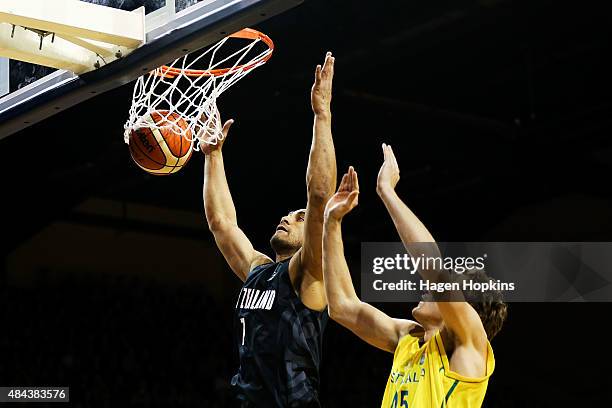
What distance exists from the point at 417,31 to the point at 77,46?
4602 mm

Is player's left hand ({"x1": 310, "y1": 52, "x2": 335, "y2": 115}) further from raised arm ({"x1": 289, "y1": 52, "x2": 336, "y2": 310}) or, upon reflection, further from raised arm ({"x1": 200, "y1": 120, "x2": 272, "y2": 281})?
raised arm ({"x1": 200, "y1": 120, "x2": 272, "y2": 281})

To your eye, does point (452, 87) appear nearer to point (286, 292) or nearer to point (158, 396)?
point (158, 396)

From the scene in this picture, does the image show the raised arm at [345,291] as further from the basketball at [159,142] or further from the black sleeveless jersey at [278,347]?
the basketball at [159,142]

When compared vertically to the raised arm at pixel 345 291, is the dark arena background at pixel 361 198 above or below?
above

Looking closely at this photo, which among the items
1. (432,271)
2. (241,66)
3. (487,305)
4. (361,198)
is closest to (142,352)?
(361,198)

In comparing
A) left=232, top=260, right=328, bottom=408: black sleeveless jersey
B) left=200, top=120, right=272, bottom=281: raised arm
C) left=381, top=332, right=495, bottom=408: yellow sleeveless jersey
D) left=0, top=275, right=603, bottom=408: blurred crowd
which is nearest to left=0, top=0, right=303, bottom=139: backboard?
left=200, top=120, right=272, bottom=281: raised arm

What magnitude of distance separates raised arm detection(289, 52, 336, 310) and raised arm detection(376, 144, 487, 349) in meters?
0.44

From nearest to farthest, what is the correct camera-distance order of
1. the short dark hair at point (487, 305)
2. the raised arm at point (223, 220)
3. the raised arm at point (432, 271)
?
the raised arm at point (432, 271)
the short dark hair at point (487, 305)
the raised arm at point (223, 220)

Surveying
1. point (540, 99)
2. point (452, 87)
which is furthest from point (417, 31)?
point (540, 99)

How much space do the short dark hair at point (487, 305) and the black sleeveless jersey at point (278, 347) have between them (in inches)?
25.6

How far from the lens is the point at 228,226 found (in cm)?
390

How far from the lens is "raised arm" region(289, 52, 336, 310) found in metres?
3.28

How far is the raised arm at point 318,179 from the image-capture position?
3279 millimetres

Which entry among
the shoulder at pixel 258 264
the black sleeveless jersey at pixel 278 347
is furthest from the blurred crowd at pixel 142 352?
the black sleeveless jersey at pixel 278 347
